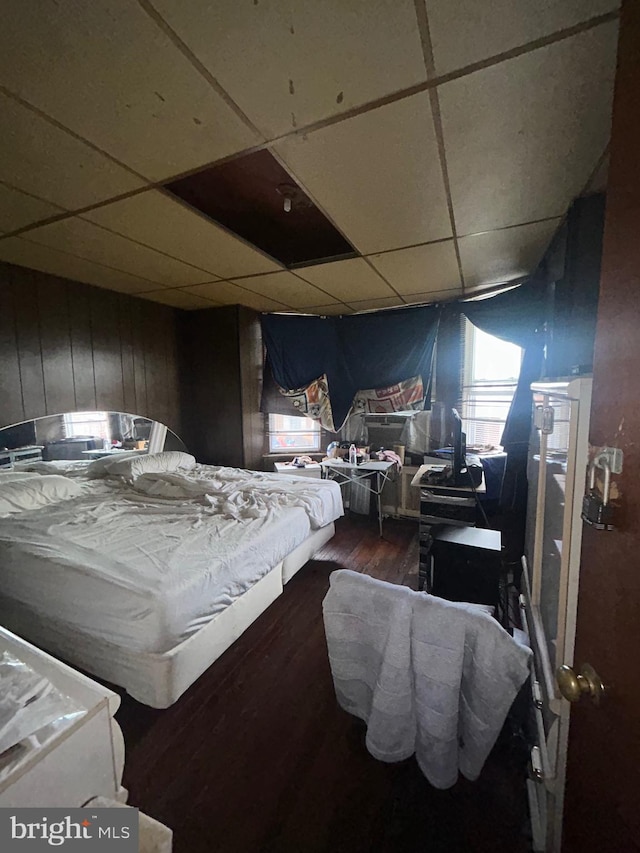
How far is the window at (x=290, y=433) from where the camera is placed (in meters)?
4.32

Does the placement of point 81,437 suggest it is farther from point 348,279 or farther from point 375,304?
point 375,304

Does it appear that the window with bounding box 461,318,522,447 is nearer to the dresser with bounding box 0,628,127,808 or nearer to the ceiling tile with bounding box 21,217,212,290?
the ceiling tile with bounding box 21,217,212,290

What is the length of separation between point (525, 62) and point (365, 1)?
0.48m

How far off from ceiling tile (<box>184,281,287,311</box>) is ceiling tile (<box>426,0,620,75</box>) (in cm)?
230

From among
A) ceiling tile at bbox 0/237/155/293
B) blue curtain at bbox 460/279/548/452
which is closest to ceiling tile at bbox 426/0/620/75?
blue curtain at bbox 460/279/548/452

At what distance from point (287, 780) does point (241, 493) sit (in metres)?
1.66

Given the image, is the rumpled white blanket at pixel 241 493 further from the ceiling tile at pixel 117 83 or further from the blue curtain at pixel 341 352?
the ceiling tile at pixel 117 83

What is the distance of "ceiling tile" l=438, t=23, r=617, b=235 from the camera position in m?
0.92

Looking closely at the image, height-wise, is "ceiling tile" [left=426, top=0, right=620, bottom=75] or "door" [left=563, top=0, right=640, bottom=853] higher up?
"ceiling tile" [left=426, top=0, right=620, bottom=75]

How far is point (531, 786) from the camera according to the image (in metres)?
1.22

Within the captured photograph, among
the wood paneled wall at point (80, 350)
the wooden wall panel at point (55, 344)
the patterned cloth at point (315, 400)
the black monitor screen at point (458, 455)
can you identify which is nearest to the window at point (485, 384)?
the black monitor screen at point (458, 455)

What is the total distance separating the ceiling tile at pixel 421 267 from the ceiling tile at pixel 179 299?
1.85m

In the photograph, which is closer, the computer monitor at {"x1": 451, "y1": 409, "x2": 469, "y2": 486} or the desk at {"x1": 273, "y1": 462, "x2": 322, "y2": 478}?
the computer monitor at {"x1": 451, "y1": 409, "x2": 469, "y2": 486}

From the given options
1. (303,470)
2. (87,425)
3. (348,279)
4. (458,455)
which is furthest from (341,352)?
(87,425)
